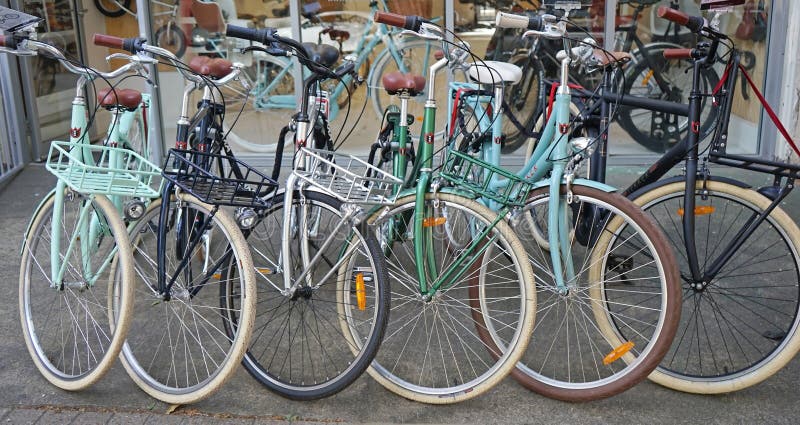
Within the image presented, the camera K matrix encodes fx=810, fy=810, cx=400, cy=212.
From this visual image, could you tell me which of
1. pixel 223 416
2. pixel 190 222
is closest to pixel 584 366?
pixel 223 416

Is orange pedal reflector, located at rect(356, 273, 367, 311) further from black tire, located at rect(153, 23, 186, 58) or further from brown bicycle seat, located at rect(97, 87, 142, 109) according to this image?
black tire, located at rect(153, 23, 186, 58)

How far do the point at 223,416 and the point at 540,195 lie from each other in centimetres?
160

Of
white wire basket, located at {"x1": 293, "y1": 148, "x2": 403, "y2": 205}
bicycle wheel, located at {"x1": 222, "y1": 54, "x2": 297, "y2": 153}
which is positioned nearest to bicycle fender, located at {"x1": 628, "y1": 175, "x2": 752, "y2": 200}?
white wire basket, located at {"x1": 293, "y1": 148, "x2": 403, "y2": 205}

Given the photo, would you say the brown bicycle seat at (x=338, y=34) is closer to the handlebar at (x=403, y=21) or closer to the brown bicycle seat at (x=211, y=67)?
the brown bicycle seat at (x=211, y=67)

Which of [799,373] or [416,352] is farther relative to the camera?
[416,352]

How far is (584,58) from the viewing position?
11.6ft

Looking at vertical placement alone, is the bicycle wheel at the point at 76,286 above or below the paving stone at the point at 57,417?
above

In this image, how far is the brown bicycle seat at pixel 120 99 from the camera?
421 cm

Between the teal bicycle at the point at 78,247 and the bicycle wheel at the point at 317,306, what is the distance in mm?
561

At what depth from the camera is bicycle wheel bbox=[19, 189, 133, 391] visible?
3.35m

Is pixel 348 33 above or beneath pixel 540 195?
above

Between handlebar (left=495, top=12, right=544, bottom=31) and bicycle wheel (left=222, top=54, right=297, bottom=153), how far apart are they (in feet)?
13.7

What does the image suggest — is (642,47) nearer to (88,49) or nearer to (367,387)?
(367,387)

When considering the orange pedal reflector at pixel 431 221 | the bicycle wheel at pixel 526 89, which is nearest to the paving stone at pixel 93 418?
the orange pedal reflector at pixel 431 221
